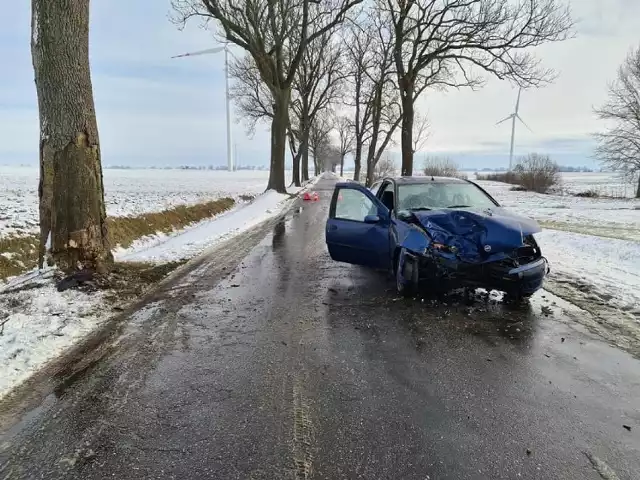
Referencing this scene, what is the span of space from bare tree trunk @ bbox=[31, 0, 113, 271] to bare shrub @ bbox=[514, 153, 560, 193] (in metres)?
38.6

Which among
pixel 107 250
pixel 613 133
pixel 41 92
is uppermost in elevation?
pixel 613 133

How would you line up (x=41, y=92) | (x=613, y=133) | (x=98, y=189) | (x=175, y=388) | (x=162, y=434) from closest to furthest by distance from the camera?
(x=162, y=434) < (x=175, y=388) < (x=41, y=92) < (x=98, y=189) < (x=613, y=133)

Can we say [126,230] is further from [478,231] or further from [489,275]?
[489,275]

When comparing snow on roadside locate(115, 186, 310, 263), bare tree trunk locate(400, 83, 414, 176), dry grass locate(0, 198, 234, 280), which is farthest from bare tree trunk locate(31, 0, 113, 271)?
bare tree trunk locate(400, 83, 414, 176)

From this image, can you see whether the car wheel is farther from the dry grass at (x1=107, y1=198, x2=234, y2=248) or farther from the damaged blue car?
the dry grass at (x1=107, y1=198, x2=234, y2=248)

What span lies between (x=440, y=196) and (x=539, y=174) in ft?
123

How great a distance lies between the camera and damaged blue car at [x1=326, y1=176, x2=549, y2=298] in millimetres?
5289

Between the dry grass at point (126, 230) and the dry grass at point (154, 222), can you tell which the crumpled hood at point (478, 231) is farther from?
the dry grass at point (154, 222)

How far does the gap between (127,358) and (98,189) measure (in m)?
3.46

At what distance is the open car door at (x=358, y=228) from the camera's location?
22.4 feet

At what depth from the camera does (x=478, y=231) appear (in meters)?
5.36

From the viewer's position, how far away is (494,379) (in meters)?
3.70

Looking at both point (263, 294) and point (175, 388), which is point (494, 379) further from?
point (263, 294)

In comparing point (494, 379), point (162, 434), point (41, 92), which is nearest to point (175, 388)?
point (162, 434)
